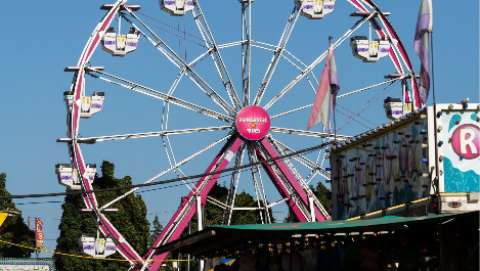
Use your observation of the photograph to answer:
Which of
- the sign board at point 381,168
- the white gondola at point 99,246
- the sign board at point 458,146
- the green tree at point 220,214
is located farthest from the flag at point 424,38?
the green tree at point 220,214

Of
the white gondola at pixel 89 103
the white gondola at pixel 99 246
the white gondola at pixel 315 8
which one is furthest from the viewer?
the white gondola at pixel 315 8

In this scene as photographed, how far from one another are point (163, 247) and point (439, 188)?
592 centimetres

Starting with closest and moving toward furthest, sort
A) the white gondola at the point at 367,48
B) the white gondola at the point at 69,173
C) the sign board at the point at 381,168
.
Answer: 1. the sign board at the point at 381,168
2. the white gondola at the point at 69,173
3. the white gondola at the point at 367,48

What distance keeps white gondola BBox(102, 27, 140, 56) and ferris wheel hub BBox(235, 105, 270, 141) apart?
189 inches

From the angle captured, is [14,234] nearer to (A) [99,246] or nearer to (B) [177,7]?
(A) [99,246]

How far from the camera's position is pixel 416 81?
6044 cm

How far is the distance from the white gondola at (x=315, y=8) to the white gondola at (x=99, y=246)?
1151 centimetres

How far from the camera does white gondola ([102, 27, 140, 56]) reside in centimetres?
5844

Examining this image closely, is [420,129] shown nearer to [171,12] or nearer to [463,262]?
[463,262]

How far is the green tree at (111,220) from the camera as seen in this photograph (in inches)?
3152

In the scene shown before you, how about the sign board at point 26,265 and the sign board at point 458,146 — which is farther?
the sign board at point 26,265

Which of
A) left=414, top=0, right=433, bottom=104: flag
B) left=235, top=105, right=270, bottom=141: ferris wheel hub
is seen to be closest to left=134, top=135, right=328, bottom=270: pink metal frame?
left=235, top=105, right=270, bottom=141: ferris wheel hub

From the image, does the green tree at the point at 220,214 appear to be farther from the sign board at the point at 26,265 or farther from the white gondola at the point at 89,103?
the white gondola at the point at 89,103

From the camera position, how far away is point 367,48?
59938 millimetres
